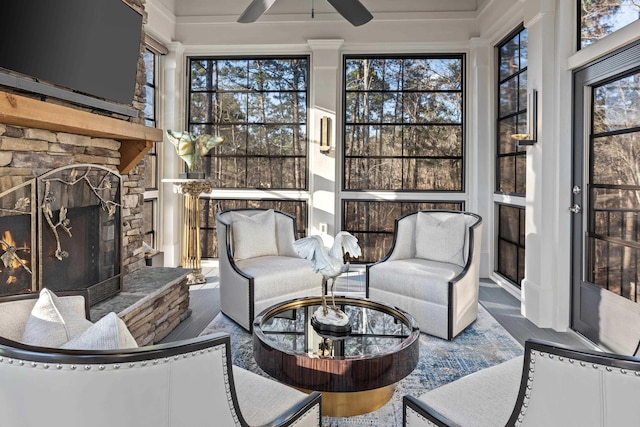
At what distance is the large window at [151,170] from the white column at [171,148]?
10 cm

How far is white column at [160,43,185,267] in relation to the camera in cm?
486

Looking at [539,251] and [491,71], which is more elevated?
[491,71]

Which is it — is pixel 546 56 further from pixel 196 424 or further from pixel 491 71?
pixel 196 424

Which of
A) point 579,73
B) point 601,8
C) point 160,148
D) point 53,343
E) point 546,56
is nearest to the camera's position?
point 53,343

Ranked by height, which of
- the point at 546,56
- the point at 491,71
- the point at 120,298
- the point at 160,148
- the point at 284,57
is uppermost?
the point at 284,57

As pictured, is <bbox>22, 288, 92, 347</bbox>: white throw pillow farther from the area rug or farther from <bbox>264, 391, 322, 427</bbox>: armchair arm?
the area rug

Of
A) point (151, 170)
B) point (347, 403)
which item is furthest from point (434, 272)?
point (151, 170)

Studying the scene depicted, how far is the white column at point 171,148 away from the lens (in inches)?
191

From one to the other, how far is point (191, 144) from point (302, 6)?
7.16ft

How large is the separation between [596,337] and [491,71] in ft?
10.1

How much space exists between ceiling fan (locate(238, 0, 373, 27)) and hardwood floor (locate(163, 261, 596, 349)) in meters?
2.41

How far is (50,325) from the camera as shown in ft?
3.63

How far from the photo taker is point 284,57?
493cm

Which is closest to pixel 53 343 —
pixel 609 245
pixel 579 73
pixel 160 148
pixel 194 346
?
pixel 194 346
